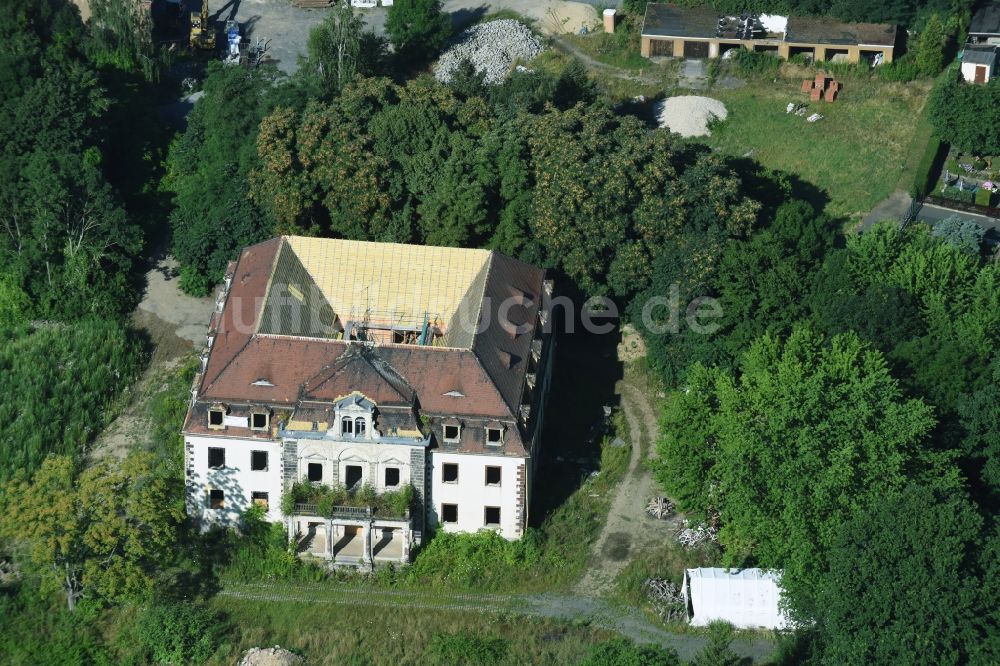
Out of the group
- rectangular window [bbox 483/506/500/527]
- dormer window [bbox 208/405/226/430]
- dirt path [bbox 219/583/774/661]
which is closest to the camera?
dirt path [bbox 219/583/774/661]

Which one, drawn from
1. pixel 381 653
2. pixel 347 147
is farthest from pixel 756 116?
pixel 381 653

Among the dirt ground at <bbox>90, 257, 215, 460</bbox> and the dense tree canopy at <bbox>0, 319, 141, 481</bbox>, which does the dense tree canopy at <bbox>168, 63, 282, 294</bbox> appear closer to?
the dirt ground at <bbox>90, 257, 215, 460</bbox>

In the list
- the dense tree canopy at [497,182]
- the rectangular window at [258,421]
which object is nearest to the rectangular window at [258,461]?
the rectangular window at [258,421]

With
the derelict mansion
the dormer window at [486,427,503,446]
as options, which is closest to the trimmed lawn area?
the derelict mansion

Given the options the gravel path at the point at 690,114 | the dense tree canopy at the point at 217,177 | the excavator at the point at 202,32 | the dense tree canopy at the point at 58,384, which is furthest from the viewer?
the excavator at the point at 202,32

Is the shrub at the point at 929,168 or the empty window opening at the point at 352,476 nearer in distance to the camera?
the empty window opening at the point at 352,476

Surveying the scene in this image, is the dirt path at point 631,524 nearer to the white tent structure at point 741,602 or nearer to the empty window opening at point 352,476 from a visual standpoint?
the white tent structure at point 741,602
